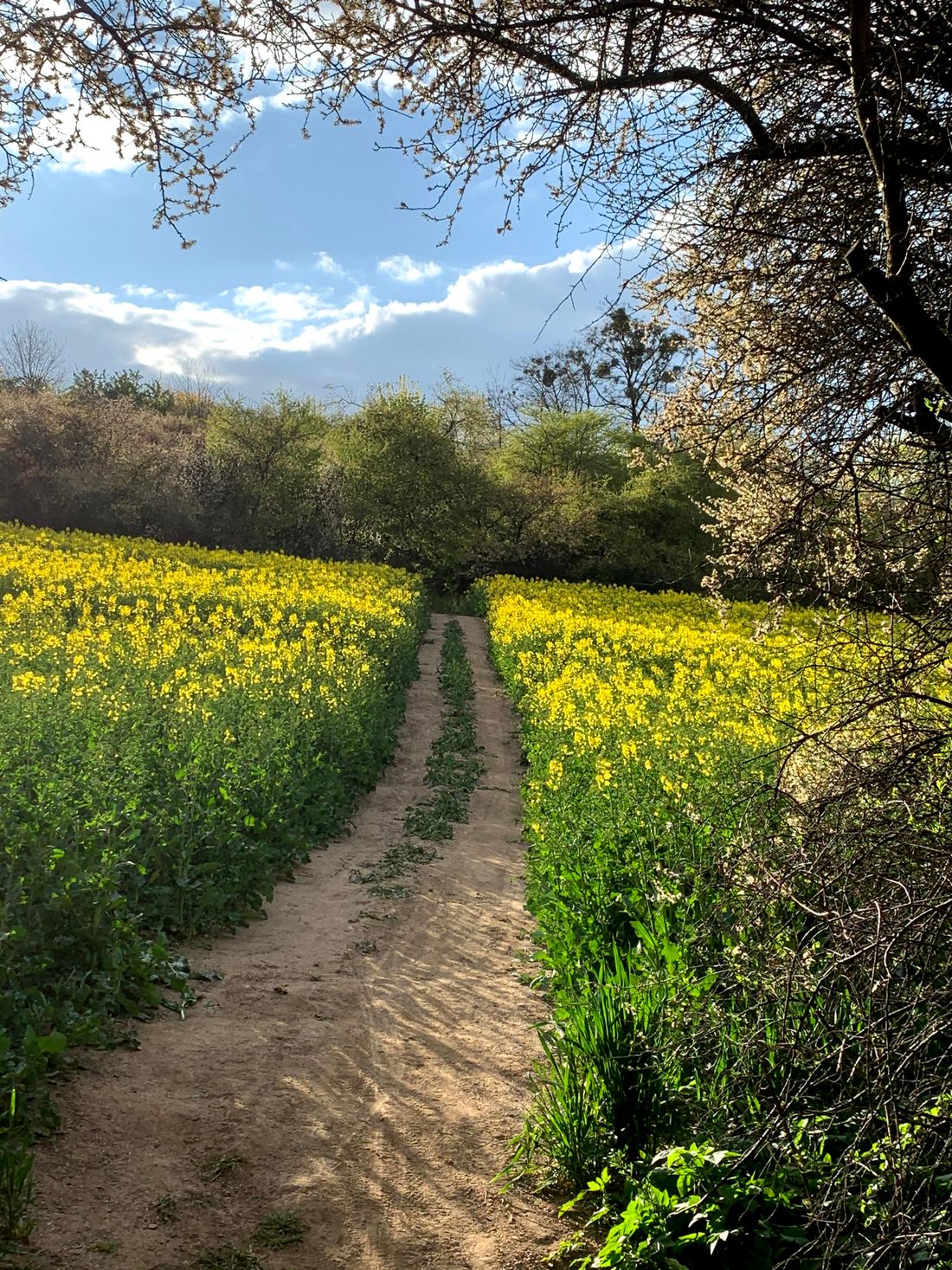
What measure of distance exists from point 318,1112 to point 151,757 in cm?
417

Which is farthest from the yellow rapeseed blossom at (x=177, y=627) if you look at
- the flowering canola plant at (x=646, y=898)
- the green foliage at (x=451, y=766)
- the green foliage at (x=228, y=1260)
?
the green foliage at (x=228, y=1260)

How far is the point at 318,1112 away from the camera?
4270mm

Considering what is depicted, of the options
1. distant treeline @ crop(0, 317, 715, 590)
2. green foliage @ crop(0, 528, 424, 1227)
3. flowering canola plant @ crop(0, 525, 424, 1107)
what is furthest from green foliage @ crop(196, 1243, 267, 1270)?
distant treeline @ crop(0, 317, 715, 590)

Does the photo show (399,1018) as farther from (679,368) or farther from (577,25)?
(577,25)

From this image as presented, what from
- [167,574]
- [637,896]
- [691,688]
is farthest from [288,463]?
[637,896]

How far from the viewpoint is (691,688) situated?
43.6 feet

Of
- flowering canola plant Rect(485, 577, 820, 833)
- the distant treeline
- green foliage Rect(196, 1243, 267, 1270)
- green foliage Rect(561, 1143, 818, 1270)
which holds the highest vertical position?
the distant treeline

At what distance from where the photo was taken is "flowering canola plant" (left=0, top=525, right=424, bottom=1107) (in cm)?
489

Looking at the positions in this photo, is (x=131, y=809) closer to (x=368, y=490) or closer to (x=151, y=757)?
(x=151, y=757)

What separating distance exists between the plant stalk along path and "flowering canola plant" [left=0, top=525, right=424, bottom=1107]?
486 millimetres

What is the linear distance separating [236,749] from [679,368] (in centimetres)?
594

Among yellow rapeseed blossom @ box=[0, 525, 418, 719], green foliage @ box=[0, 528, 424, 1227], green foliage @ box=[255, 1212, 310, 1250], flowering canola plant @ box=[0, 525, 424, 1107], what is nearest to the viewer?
green foliage @ box=[255, 1212, 310, 1250]

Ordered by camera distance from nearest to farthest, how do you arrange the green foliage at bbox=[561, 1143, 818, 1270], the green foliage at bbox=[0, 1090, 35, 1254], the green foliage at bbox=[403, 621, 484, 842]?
the green foliage at bbox=[561, 1143, 818, 1270] → the green foliage at bbox=[0, 1090, 35, 1254] → the green foliage at bbox=[403, 621, 484, 842]

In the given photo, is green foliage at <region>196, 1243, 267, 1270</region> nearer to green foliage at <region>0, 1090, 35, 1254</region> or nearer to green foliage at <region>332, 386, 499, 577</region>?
green foliage at <region>0, 1090, 35, 1254</region>
